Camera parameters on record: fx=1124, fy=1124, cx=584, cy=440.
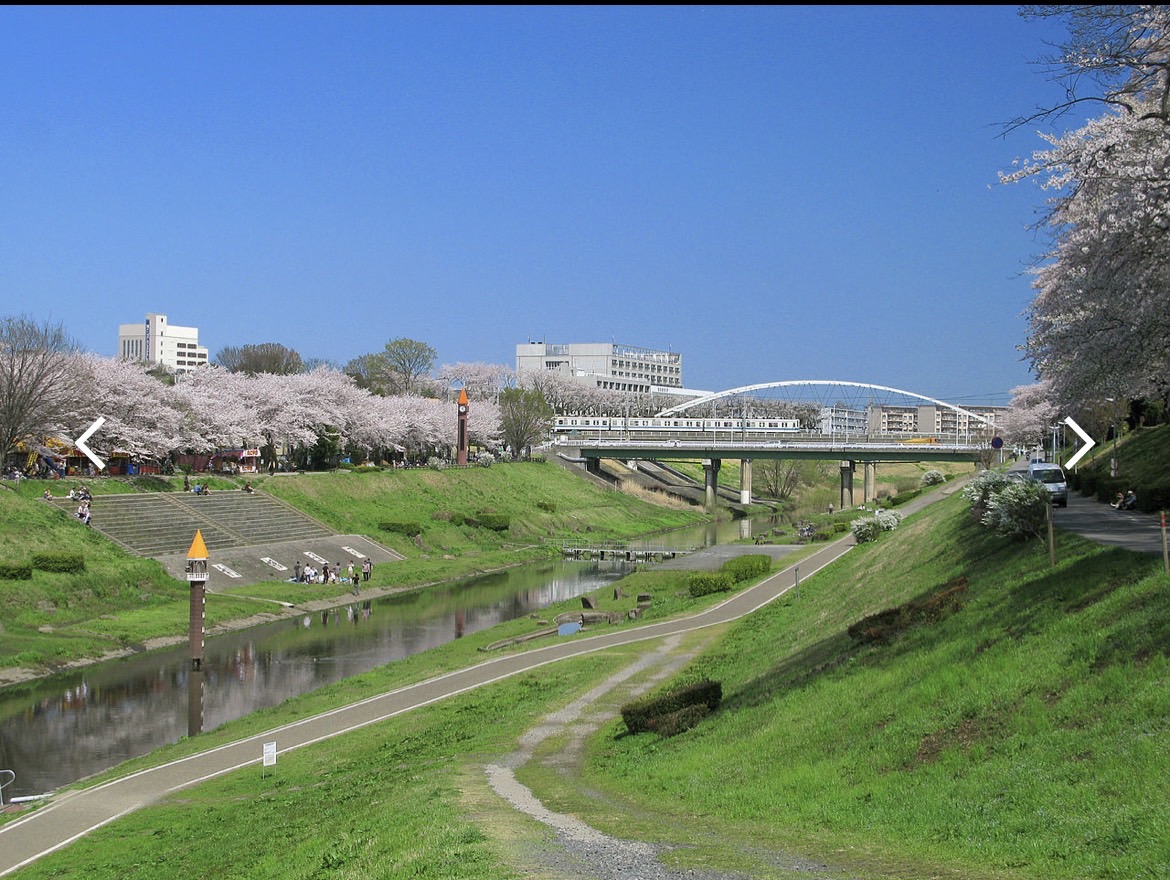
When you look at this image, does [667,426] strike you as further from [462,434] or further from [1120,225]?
[1120,225]

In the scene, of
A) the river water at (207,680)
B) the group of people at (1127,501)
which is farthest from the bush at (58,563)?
the group of people at (1127,501)

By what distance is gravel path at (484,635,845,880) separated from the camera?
12.1 meters

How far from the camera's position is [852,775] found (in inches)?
632

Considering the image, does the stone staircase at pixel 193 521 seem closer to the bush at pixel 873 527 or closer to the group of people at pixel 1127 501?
the bush at pixel 873 527

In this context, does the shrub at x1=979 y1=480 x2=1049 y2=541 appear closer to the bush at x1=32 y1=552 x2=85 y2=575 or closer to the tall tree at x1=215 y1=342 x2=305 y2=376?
the bush at x1=32 y1=552 x2=85 y2=575

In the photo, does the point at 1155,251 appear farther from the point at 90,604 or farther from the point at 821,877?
the point at 90,604

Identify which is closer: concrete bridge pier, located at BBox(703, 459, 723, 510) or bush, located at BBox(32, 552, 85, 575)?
bush, located at BBox(32, 552, 85, 575)

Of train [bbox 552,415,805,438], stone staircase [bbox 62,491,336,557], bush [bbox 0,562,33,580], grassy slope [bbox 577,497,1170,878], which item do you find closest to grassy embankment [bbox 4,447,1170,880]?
grassy slope [bbox 577,497,1170,878]

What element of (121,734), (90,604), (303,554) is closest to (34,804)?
(121,734)

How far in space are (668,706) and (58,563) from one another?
37.8 m

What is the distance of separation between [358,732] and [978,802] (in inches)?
753

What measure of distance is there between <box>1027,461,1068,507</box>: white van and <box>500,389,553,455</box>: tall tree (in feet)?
300

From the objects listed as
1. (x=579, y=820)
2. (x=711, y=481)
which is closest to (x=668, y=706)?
(x=579, y=820)

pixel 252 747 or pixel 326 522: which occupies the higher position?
pixel 326 522
